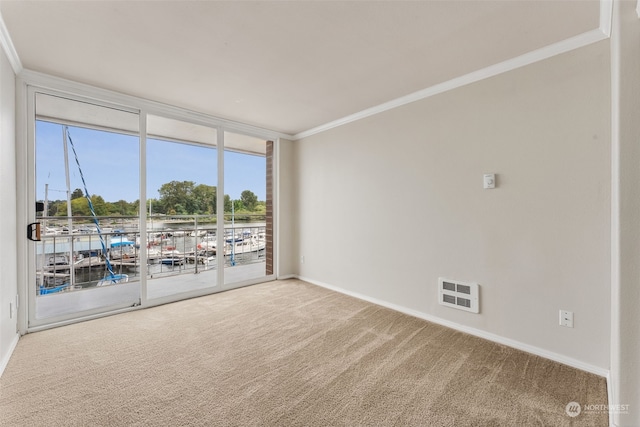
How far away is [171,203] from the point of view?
12.7 ft

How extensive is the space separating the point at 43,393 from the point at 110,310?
1468 millimetres

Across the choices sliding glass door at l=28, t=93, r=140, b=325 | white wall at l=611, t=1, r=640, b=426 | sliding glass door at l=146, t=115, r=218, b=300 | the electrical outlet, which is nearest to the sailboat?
sliding glass door at l=28, t=93, r=140, b=325

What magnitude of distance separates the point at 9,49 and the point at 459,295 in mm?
4311

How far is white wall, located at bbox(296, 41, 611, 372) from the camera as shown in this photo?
6.43 ft

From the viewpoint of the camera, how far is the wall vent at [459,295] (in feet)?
8.31

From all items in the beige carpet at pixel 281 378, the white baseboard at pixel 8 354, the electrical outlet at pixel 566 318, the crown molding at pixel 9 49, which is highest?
the crown molding at pixel 9 49

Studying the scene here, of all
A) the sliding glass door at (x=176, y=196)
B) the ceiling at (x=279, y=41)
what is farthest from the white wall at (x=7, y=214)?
the sliding glass door at (x=176, y=196)

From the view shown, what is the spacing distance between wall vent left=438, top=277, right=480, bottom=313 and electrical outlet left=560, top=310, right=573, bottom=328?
583mm

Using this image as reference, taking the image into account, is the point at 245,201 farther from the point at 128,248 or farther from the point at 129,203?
the point at 128,248

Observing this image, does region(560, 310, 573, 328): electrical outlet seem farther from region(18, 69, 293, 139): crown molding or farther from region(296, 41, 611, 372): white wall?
region(18, 69, 293, 139): crown molding

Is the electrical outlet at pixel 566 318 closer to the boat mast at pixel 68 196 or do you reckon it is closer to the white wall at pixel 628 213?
the white wall at pixel 628 213

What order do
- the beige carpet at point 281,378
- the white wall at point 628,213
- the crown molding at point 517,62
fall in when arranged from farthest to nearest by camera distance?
the crown molding at point 517,62 < the beige carpet at point 281,378 < the white wall at point 628,213

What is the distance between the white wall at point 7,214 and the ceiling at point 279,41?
1.12ft

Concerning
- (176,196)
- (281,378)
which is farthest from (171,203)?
(281,378)
